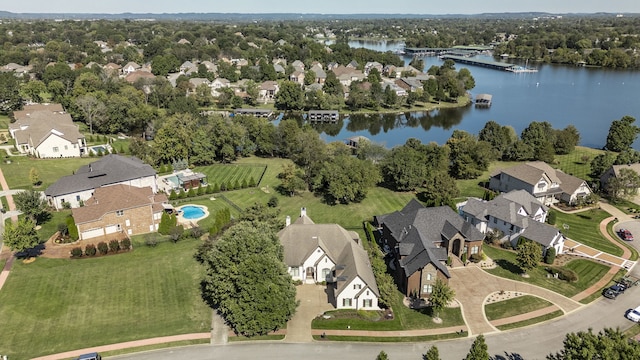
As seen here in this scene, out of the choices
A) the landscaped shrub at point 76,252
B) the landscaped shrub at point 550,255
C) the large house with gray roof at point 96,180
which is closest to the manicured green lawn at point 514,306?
the landscaped shrub at point 550,255

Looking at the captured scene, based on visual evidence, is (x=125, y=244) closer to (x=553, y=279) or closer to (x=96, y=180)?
(x=96, y=180)

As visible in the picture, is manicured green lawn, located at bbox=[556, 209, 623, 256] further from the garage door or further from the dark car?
the garage door

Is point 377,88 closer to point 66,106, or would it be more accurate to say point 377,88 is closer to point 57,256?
point 66,106

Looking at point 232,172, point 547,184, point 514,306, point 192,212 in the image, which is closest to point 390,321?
point 514,306

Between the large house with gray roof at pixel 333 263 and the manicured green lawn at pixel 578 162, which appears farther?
the manicured green lawn at pixel 578 162

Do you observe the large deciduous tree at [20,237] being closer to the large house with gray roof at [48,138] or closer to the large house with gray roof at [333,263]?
the large house with gray roof at [333,263]

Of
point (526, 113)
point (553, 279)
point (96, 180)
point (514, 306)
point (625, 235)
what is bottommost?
point (514, 306)

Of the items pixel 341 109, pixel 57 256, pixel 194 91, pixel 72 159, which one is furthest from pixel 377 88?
pixel 57 256
